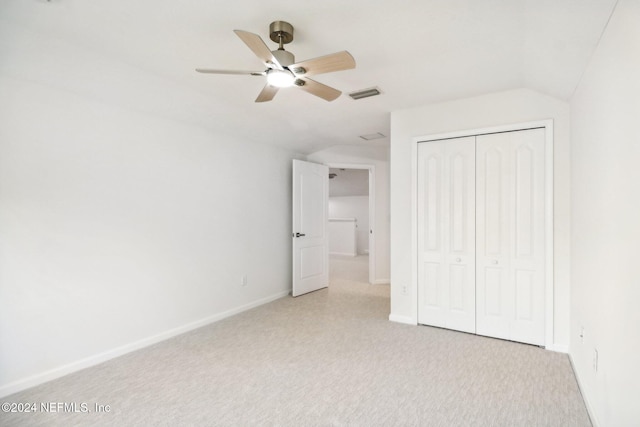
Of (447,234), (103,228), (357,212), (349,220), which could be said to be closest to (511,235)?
(447,234)

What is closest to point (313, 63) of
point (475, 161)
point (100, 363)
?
point (475, 161)

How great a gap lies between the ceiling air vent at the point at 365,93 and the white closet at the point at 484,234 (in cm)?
88

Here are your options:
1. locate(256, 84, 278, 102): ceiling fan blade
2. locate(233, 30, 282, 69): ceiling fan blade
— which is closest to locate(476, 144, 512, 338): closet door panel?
locate(256, 84, 278, 102): ceiling fan blade

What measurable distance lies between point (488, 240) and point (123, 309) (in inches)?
142

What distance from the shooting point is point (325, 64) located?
2.03 m

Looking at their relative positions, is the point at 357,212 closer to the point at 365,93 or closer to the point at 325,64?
the point at 365,93

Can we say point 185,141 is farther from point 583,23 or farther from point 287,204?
point 583,23

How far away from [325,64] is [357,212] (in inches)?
358

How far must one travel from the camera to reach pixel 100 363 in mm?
2828

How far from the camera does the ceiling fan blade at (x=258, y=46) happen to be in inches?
67.6

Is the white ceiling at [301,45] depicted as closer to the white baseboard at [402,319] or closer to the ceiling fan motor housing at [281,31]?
the ceiling fan motor housing at [281,31]

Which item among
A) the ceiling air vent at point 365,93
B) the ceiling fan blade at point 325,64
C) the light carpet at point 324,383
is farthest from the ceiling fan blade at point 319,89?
the light carpet at point 324,383

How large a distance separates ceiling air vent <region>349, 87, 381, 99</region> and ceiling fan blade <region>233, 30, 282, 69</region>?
4.47 ft

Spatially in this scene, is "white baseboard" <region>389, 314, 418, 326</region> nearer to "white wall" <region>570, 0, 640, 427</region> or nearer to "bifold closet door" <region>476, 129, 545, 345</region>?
"bifold closet door" <region>476, 129, 545, 345</region>
